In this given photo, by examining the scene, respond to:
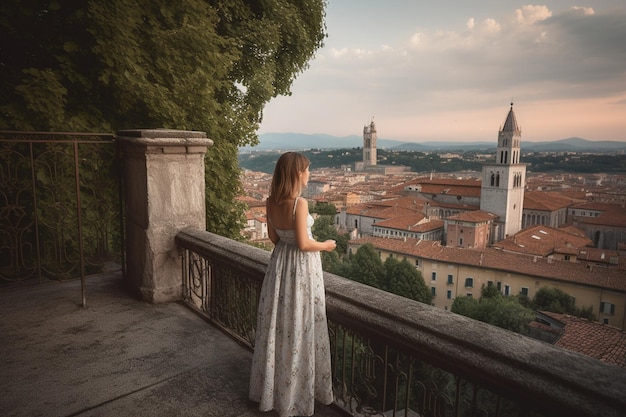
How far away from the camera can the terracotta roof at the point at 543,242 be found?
4350 centimetres

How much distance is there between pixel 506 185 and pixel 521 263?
2959 cm

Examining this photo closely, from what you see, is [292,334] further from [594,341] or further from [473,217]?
[473,217]

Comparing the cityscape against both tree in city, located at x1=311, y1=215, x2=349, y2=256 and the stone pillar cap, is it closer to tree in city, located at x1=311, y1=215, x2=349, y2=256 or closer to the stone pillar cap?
tree in city, located at x1=311, y1=215, x2=349, y2=256

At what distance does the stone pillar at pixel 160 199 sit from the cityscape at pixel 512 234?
7.04 metres

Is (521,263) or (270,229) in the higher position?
(270,229)

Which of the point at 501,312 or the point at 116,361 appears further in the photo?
the point at 501,312

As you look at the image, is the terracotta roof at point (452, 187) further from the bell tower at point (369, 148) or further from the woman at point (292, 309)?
the woman at point (292, 309)

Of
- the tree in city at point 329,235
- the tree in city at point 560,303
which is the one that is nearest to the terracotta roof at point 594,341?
the tree in city at point 560,303

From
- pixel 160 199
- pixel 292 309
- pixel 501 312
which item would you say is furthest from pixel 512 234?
pixel 292 309

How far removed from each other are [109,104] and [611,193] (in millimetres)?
87188

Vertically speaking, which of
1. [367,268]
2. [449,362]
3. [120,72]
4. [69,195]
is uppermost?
[120,72]

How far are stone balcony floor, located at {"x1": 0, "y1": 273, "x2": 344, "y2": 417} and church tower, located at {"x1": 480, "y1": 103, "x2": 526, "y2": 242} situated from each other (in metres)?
63.8

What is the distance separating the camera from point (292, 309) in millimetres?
1949

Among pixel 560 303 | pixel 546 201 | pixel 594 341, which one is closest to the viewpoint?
pixel 594 341
